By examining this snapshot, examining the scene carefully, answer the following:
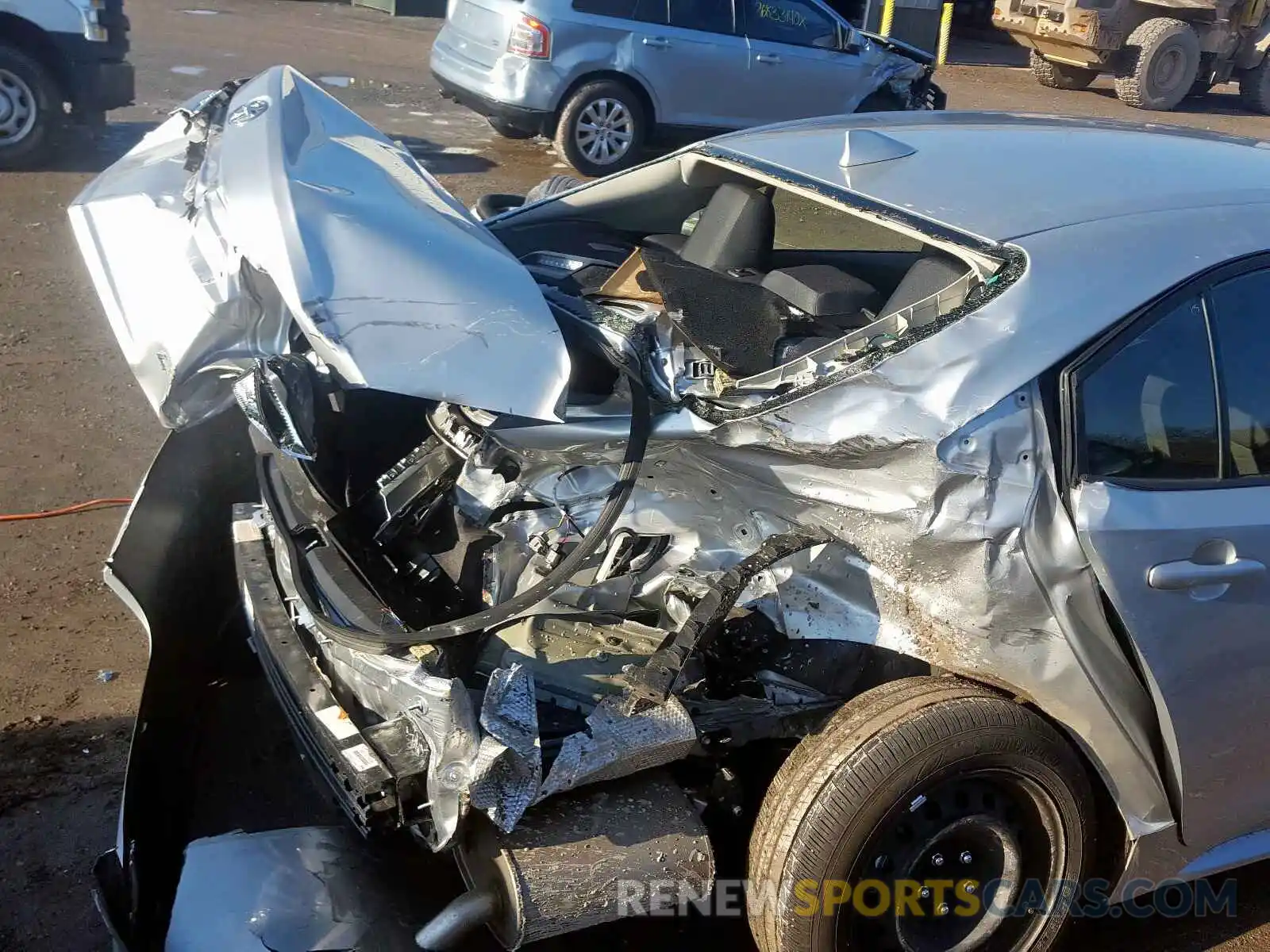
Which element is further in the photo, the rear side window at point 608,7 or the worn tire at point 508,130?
the worn tire at point 508,130

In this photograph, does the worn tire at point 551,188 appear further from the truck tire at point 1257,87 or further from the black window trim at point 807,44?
the truck tire at point 1257,87

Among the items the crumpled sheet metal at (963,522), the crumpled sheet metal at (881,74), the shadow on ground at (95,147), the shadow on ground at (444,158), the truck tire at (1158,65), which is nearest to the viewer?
the crumpled sheet metal at (963,522)

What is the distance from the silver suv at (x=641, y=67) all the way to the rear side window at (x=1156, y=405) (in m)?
7.77

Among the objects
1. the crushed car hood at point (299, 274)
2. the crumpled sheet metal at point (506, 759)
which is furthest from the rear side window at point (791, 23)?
the crumpled sheet metal at point (506, 759)

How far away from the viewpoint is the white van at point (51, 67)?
7828mm

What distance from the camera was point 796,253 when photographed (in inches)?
145

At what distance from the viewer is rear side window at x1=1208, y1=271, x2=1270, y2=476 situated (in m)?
2.41

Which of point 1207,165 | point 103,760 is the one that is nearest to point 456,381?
point 103,760

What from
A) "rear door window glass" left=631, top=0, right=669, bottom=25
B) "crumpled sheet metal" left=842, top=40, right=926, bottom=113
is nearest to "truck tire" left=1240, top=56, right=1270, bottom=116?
"crumpled sheet metal" left=842, top=40, right=926, bottom=113

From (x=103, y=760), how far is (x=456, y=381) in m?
1.70

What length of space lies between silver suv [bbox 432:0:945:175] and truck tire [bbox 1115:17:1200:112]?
7.08 meters

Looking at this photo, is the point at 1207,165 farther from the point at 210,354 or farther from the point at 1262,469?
the point at 210,354

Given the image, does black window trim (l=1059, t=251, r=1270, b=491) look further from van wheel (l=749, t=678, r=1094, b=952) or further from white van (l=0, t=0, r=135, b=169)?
white van (l=0, t=0, r=135, b=169)

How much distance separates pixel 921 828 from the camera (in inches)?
93.0
